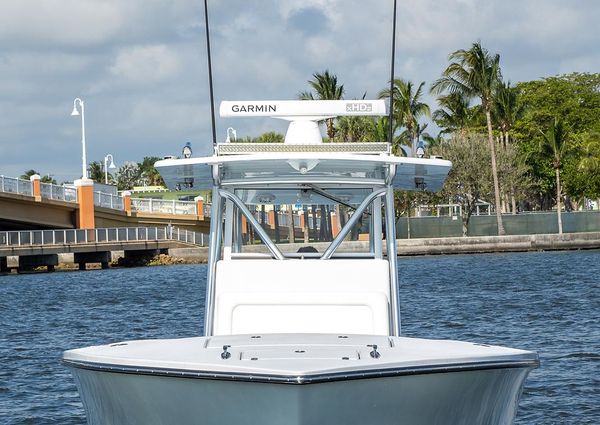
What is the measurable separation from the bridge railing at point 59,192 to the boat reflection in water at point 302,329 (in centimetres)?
5586

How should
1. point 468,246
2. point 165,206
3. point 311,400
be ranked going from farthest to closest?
point 165,206, point 468,246, point 311,400

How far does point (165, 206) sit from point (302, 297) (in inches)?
2701

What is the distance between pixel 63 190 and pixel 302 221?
189 ft

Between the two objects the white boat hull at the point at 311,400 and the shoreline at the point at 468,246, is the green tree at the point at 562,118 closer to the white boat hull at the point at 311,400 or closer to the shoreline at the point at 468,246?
the shoreline at the point at 468,246

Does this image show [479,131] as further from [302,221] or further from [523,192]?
[302,221]

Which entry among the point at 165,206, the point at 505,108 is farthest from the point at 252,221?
the point at 505,108

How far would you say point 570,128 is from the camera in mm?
95125

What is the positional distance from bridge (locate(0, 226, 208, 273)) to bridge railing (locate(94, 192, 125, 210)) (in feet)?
15.1

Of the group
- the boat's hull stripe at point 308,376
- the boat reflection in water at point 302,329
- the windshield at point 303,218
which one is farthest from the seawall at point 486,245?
the boat's hull stripe at point 308,376

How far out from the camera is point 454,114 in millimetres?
88250

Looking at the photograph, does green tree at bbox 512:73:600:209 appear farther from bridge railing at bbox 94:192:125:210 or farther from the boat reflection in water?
the boat reflection in water

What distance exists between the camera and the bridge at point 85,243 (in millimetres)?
62031

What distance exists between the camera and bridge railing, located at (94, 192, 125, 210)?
73.8m

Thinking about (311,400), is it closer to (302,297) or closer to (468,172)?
(302,297)
